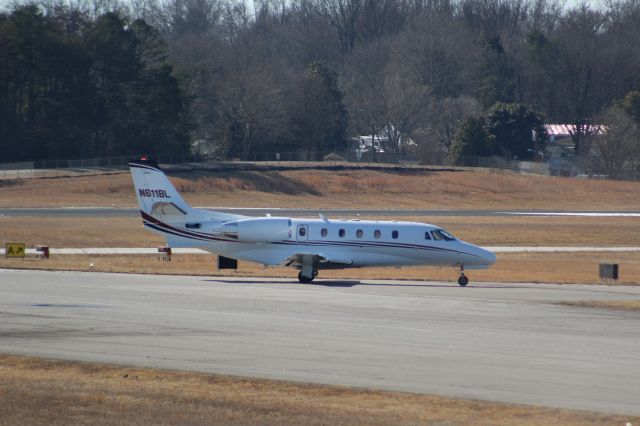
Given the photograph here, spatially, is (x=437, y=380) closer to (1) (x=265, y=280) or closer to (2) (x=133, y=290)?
(2) (x=133, y=290)

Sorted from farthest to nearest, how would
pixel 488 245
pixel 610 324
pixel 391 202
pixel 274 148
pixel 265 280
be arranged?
pixel 274 148 < pixel 391 202 < pixel 488 245 < pixel 265 280 < pixel 610 324

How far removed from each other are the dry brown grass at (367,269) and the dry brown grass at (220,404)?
21622mm

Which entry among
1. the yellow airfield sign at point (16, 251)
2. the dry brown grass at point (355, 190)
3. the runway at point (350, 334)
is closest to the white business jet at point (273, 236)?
the runway at point (350, 334)

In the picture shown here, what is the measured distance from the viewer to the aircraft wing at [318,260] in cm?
3725

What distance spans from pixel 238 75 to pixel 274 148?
11.0 m

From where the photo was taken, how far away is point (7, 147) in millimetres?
95000

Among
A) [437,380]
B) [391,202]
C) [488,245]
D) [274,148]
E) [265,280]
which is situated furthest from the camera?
[274,148]

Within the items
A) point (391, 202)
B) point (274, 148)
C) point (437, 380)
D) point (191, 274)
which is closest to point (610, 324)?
point (437, 380)

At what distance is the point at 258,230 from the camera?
123ft

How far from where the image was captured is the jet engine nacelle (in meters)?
37.4

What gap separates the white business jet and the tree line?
61070 mm

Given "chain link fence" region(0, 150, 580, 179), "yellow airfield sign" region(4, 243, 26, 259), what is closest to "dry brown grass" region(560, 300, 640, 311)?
"yellow airfield sign" region(4, 243, 26, 259)

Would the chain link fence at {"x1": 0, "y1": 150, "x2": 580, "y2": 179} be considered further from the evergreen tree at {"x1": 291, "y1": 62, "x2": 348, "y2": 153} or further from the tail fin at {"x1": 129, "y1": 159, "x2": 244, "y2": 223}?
the tail fin at {"x1": 129, "y1": 159, "x2": 244, "y2": 223}

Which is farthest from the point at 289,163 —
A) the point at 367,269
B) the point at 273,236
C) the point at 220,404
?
the point at 220,404
